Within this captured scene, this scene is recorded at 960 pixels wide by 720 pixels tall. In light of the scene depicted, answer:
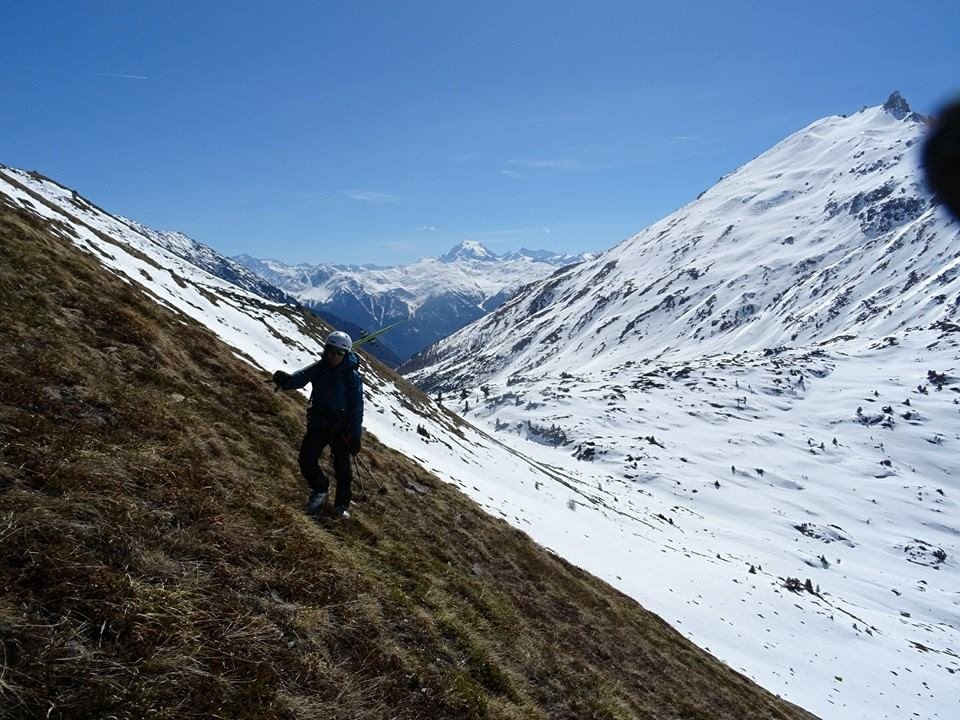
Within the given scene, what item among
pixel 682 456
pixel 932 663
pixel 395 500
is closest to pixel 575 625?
pixel 395 500

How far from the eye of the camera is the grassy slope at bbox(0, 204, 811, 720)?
194 inches

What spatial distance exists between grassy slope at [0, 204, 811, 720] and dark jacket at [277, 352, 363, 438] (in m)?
1.58

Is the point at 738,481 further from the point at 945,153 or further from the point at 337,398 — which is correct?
the point at 337,398

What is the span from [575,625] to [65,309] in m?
12.8

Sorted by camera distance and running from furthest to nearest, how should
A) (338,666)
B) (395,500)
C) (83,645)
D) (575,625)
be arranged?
1. (395,500)
2. (575,625)
3. (338,666)
4. (83,645)

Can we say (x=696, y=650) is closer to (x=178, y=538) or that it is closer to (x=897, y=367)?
(x=178, y=538)

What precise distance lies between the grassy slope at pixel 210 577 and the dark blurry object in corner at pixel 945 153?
1149 cm

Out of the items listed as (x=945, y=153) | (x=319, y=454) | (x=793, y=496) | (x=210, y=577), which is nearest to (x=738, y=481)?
(x=793, y=496)

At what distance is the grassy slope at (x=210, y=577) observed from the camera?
4922 mm

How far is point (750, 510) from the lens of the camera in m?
60.2

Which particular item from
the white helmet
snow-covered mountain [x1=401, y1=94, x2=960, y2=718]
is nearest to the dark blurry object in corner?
snow-covered mountain [x1=401, y1=94, x2=960, y2=718]

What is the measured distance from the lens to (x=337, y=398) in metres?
9.45

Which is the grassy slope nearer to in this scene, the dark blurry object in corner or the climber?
the climber

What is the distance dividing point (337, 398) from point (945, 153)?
12.1 meters
